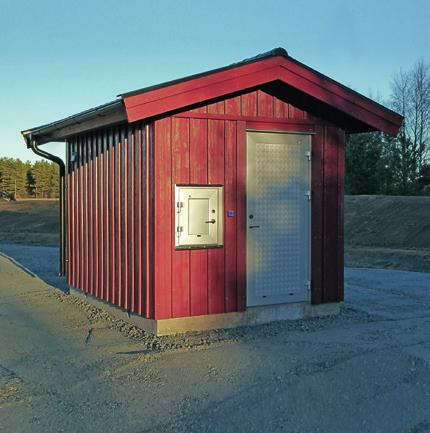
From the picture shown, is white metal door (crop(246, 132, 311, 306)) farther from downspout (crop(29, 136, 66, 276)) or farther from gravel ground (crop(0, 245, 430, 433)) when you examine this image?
downspout (crop(29, 136, 66, 276))

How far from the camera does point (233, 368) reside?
6000mm

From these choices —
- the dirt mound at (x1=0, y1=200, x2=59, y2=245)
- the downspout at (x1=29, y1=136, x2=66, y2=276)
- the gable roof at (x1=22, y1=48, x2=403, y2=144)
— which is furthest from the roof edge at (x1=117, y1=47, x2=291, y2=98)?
the dirt mound at (x1=0, y1=200, x2=59, y2=245)

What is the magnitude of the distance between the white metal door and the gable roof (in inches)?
26.7

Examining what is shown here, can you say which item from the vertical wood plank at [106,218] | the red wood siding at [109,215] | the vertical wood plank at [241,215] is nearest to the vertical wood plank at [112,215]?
the red wood siding at [109,215]

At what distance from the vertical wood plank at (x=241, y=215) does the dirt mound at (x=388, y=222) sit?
630 inches

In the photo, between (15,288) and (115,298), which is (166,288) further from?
(15,288)

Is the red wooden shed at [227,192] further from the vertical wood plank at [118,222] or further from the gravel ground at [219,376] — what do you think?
the gravel ground at [219,376]

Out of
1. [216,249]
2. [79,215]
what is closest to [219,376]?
[216,249]

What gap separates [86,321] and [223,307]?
1.96 metres

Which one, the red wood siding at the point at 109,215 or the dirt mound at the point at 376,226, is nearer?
the red wood siding at the point at 109,215

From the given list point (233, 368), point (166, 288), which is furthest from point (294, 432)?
point (166, 288)

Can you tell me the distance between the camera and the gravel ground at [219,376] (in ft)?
15.5

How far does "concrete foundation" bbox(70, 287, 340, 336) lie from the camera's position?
7.61 m

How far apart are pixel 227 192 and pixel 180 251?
38.4 inches
